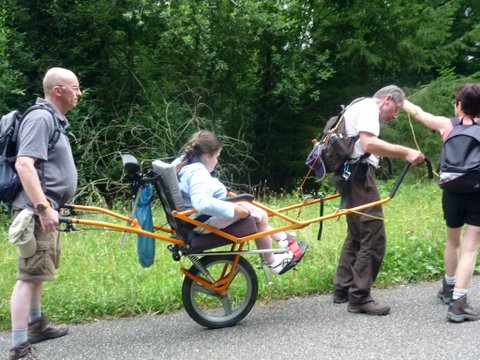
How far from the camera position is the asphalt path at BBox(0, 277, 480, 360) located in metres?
3.84

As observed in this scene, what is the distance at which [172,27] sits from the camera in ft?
48.3

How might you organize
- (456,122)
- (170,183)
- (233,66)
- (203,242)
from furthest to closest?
(233,66), (456,122), (203,242), (170,183)

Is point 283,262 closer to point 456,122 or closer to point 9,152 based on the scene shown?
point 456,122

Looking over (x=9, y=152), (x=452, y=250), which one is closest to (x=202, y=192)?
(x=9, y=152)

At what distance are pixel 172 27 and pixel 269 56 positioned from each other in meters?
4.68

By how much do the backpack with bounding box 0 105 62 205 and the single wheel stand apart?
1.47 meters

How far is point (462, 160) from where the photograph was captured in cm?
427

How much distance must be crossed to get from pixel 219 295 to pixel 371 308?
1230 millimetres

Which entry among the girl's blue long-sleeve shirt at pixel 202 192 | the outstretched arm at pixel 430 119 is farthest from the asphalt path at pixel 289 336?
the outstretched arm at pixel 430 119

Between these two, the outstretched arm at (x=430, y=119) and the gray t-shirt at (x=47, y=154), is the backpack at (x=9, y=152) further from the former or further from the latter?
the outstretched arm at (x=430, y=119)

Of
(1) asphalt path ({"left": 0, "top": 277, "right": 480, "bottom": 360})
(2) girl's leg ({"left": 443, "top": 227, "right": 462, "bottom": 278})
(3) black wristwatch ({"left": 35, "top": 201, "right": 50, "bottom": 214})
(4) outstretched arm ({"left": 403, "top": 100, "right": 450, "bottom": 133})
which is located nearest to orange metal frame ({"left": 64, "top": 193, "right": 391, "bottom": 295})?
(3) black wristwatch ({"left": 35, "top": 201, "right": 50, "bottom": 214})

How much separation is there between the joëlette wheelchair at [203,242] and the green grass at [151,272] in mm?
522

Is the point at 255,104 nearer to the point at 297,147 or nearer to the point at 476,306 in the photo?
the point at 297,147

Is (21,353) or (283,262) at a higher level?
(283,262)
